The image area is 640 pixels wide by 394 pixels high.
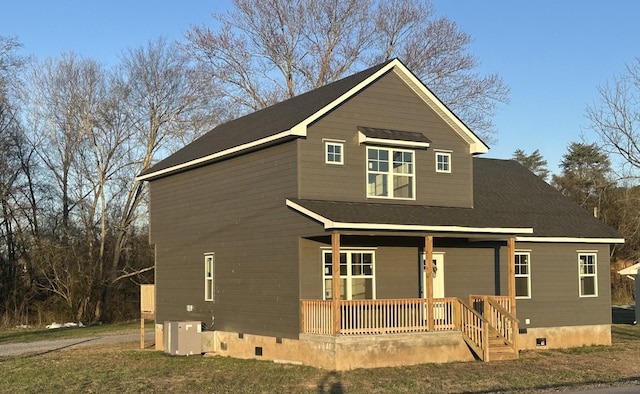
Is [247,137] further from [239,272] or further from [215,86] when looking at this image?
[215,86]

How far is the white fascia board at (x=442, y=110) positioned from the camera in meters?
23.6

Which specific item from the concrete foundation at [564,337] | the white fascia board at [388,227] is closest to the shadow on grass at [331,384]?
the white fascia board at [388,227]

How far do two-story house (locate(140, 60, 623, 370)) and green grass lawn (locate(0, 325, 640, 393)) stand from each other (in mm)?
1159

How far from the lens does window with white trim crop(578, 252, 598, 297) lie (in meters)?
27.6

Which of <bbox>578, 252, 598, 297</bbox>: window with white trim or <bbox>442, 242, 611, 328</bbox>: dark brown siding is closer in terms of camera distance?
<bbox>442, 242, 611, 328</bbox>: dark brown siding

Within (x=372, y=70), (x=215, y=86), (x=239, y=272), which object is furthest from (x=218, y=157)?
(x=215, y=86)

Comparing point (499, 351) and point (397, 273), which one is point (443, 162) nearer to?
point (397, 273)

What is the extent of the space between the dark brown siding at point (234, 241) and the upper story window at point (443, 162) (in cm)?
504

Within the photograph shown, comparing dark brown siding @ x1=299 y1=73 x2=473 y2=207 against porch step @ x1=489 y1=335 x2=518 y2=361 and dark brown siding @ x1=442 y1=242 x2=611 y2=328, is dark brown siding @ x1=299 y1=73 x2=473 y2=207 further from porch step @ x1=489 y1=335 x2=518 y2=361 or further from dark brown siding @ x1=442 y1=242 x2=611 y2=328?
porch step @ x1=489 y1=335 x2=518 y2=361

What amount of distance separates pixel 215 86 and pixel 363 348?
1143 inches

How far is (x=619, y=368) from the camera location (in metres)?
20.1

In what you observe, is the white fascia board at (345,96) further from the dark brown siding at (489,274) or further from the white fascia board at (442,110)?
the dark brown siding at (489,274)

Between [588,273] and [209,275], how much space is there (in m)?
13.0

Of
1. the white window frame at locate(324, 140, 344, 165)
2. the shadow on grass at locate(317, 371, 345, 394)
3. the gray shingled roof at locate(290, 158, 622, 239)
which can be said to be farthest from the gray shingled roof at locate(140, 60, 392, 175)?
the shadow on grass at locate(317, 371, 345, 394)
